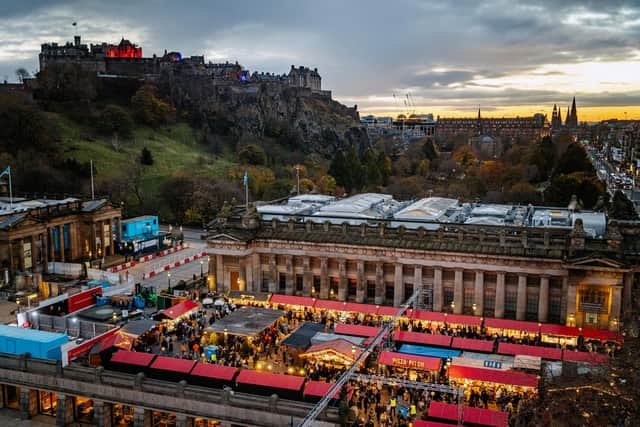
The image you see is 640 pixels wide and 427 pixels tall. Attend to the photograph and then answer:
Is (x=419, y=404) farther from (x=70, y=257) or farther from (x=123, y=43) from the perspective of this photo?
(x=123, y=43)

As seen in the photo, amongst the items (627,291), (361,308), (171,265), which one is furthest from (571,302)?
(171,265)

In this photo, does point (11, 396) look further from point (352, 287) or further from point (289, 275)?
point (352, 287)

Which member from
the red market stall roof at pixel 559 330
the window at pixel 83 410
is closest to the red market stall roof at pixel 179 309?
the window at pixel 83 410

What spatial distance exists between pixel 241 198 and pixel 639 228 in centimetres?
7144

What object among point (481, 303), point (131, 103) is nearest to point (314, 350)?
point (481, 303)

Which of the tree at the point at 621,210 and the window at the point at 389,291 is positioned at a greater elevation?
the tree at the point at 621,210

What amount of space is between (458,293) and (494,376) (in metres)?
15.8

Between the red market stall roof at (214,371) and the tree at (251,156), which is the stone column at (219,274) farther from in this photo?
the tree at (251,156)

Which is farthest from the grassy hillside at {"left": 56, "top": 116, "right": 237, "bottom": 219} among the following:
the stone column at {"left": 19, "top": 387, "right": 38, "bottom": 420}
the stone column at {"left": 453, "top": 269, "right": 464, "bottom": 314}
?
the stone column at {"left": 453, "top": 269, "right": 464, "bottom": 314}

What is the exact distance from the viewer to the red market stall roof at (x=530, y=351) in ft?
126

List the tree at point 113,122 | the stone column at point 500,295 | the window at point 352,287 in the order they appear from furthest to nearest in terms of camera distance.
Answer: the tree at point 113,122 < the window at point 352,287 < the stone column at point 500,295

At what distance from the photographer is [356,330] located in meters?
43.3

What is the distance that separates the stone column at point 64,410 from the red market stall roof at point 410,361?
21368 millimetres

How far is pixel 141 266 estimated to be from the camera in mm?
73562
